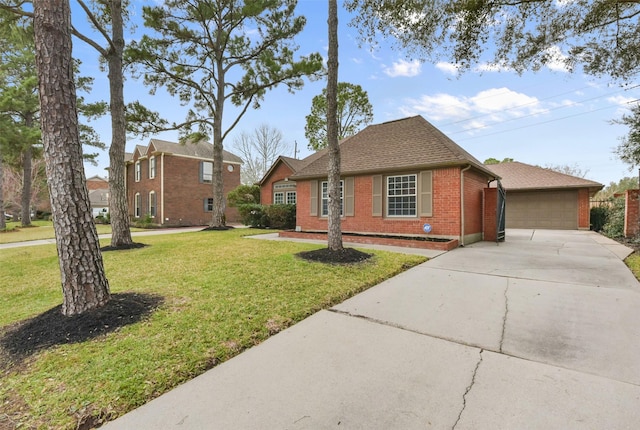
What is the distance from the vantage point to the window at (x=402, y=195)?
33.9ft

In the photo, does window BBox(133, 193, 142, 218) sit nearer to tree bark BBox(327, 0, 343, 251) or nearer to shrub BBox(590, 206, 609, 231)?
tree bark BBox(327, 0, 343, 251)

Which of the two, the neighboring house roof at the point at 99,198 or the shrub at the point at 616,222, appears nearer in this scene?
the shrub at the point at 616,222

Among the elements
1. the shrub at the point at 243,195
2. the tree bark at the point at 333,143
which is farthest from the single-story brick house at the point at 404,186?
the shrub at the point at 243,195

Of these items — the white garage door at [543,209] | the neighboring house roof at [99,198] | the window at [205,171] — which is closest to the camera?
the white garage door at [543,209]

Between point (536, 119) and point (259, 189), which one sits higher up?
point (536, 119)

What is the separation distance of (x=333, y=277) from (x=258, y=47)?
46.7ft

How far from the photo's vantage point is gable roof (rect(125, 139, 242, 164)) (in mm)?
21438

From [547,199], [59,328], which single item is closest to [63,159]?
[59,328]

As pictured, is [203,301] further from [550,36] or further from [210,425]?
[550,36]

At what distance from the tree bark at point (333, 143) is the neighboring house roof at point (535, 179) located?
1241 cm

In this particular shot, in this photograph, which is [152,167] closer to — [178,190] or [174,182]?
[174,182]

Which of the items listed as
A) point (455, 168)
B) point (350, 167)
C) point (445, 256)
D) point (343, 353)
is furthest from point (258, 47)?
point (343, 353)

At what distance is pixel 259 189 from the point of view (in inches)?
801

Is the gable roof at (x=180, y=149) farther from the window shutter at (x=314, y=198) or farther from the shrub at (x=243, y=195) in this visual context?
the window shutter at (x=314, y=198)
